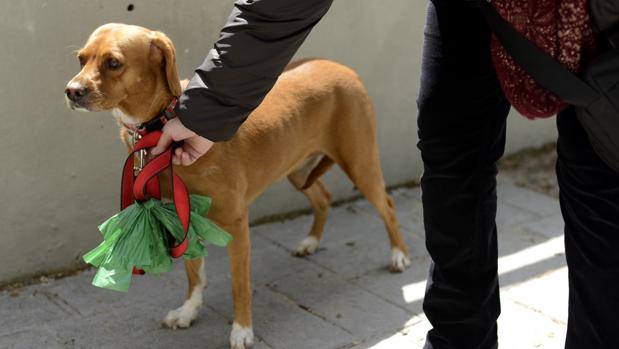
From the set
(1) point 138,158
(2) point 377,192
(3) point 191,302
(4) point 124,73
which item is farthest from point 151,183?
(2) point 377,192

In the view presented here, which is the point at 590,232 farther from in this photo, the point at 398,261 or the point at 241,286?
the point at 398,261

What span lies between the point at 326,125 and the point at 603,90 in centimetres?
210

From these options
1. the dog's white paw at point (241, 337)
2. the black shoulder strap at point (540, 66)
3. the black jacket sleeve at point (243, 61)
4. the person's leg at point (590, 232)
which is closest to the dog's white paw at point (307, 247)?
the dog's white paw at point (241, 337)

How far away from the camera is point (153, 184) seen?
11.0 ft

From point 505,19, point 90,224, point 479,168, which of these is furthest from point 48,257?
point 505,19

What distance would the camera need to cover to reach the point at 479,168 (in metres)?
2.86

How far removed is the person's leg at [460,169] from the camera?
107 inches

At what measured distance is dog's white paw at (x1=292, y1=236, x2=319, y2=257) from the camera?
4.63 meters

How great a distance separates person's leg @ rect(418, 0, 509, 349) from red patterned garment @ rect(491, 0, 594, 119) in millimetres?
275

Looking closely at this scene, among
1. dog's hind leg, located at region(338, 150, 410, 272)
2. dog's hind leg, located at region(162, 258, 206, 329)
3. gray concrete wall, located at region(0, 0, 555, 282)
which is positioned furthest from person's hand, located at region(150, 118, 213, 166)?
dog's hind leg, located at region(338, 150, 410, 272)

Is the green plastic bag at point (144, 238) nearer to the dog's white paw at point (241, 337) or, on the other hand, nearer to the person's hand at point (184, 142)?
the person's hand at point (184, 142)

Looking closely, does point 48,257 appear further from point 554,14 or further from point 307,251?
point 554,14

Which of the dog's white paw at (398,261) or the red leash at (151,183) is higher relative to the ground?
the red leash at (151,183)

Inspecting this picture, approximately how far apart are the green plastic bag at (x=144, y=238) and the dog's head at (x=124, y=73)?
0.38m
